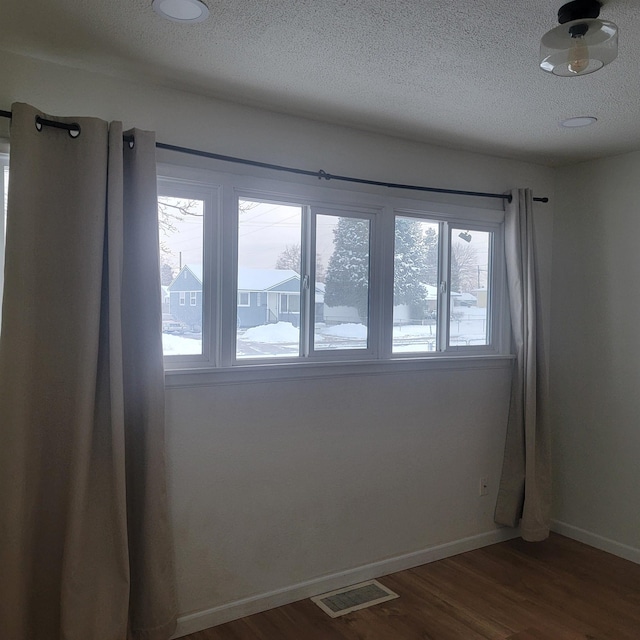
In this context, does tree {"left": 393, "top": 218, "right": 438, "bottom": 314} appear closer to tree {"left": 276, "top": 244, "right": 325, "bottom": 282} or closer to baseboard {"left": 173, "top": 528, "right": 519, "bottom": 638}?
tree {"left": 276, "top": 244, "right": 325, "bottom": 282}

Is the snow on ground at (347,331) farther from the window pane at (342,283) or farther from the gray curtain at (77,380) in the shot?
the gray curtain at (77,380)

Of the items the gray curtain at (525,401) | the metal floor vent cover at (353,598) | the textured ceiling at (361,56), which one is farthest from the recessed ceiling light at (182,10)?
the metal floor vent cover at (353,598)

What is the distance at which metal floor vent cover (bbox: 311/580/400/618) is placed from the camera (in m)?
2.97

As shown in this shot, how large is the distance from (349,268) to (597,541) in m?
2.43

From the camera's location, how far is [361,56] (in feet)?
7.48

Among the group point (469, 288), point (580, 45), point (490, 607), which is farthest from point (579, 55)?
point (490, 607)

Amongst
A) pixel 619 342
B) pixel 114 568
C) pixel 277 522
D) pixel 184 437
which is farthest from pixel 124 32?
pixel 619 342

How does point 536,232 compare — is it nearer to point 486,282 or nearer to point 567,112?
point 486,282

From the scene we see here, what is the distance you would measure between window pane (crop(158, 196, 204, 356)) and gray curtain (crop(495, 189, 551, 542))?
6.67 feet

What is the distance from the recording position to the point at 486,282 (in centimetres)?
382

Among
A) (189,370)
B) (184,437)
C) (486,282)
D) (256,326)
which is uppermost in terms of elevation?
(486,282)

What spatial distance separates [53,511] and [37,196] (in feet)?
4.07

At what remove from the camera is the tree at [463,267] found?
3.66 meters

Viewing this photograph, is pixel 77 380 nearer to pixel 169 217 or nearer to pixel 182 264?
pixel 182 264
